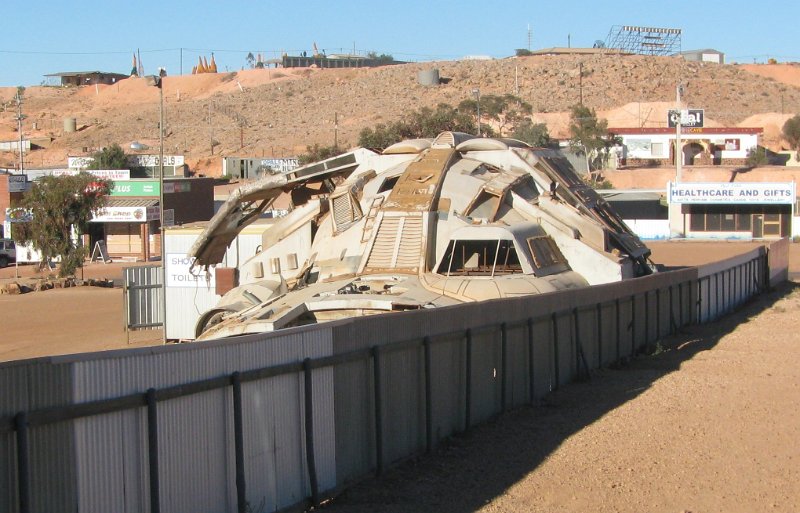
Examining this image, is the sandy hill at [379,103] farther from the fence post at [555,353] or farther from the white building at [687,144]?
the fence post at [555,353]

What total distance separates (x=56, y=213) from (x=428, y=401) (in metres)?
46.1

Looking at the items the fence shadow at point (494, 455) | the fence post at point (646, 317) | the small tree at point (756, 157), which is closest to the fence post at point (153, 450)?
the fence shadow at point (494, 455)

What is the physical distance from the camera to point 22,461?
7.75m

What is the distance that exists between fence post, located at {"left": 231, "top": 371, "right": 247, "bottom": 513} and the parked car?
60204mm

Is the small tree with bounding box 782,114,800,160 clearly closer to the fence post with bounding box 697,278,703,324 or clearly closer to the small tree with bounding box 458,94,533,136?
the small tree with bounding box 458,94,533,136

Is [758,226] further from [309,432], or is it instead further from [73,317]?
[309,432]

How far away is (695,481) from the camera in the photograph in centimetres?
1130

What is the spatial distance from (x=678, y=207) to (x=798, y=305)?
139ft

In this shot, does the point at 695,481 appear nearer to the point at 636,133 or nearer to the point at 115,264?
the point at 115,264

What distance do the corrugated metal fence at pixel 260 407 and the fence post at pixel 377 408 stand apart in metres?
0.02

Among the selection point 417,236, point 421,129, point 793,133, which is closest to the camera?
point 417,236

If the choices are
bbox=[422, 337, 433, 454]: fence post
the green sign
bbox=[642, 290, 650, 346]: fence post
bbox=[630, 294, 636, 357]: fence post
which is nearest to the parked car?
the green sign

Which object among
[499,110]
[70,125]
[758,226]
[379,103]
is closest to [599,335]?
[758,226]

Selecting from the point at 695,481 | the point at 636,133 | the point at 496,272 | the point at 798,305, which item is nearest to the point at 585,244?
the point at 496,272
